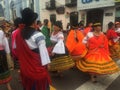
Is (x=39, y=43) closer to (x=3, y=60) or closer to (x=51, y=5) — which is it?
→ (x=3, y=60)

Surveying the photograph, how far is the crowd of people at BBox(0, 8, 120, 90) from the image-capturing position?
4012mm

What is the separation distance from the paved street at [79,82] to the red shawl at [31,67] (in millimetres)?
1799

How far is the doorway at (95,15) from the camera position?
23255 millimetres

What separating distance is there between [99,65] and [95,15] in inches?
737

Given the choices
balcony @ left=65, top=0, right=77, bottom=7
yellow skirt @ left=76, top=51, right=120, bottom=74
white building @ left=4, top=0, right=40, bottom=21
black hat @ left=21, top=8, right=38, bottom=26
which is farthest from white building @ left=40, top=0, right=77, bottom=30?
→ black hat @ left=21, top=8, right=38, bottom=26

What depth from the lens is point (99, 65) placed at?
19.1 feet

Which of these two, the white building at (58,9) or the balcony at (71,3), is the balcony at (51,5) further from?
the balcony at (71,3)

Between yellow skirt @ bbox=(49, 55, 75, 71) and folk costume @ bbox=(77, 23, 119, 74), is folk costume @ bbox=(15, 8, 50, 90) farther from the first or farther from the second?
yellow skirt @ bbox=(49, 55, 75, 71)

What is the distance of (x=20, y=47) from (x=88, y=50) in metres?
2.69

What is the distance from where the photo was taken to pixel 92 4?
23375 mm

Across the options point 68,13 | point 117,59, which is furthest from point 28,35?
point 68,13

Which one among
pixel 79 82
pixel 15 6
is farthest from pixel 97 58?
pixel 15 6

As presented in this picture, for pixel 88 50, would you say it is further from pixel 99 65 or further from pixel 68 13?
pixel 68 13

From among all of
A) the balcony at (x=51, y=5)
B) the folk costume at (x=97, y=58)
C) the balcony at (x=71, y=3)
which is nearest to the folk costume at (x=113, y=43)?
the folk costume at (x=97, y=58)
